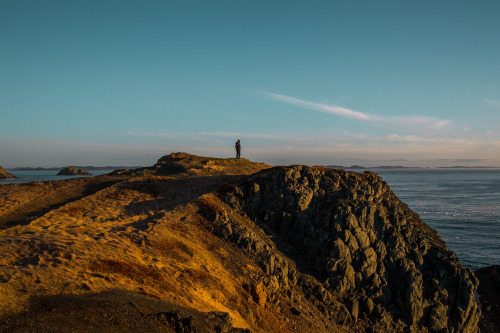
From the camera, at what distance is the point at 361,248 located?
27.1m

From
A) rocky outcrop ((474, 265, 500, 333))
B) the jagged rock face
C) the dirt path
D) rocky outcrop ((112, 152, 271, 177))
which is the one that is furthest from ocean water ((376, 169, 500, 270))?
the dirt path

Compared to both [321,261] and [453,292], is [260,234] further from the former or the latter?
[453,292]

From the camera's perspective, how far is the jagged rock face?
25.1m

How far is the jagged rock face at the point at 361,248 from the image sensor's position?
25078 mm

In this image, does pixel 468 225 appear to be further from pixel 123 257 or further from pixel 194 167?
pixel 123 257

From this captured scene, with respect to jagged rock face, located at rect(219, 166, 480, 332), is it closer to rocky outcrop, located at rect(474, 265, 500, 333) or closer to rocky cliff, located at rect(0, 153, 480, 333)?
rocky cliff, located at rect(0, 153, 480, 333)

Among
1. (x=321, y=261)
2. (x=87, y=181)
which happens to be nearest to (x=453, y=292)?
(x=321, y=261)

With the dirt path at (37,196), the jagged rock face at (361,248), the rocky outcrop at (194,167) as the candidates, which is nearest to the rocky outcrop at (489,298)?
the jagged rock face at (361,248)

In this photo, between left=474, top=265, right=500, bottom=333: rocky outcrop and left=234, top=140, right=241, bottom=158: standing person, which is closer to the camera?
left=474, top=265, right=500, bottom=333: rocky outcrop

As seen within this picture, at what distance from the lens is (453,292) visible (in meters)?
26.8

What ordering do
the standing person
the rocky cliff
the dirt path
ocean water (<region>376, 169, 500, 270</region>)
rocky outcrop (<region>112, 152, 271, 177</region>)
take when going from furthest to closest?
1. the standing person
2. ocean water (<region>376, 169, 500, 270</region>)
3. rocky outcrop (<region>112, 152, 271, 177</region>)
4. the dirt path
5. the rocky cliff

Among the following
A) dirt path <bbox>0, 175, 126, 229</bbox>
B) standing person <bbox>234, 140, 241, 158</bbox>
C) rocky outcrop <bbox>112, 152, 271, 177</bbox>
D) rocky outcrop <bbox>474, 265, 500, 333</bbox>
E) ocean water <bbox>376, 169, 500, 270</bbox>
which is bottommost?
rocky outcrop <bbox>474, 265, 500, 333</bbox>

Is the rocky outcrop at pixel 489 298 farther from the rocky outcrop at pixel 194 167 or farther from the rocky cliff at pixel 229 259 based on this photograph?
the rocky outcrop at pixel 194 167

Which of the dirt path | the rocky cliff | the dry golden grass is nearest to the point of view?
the rocky cliff
